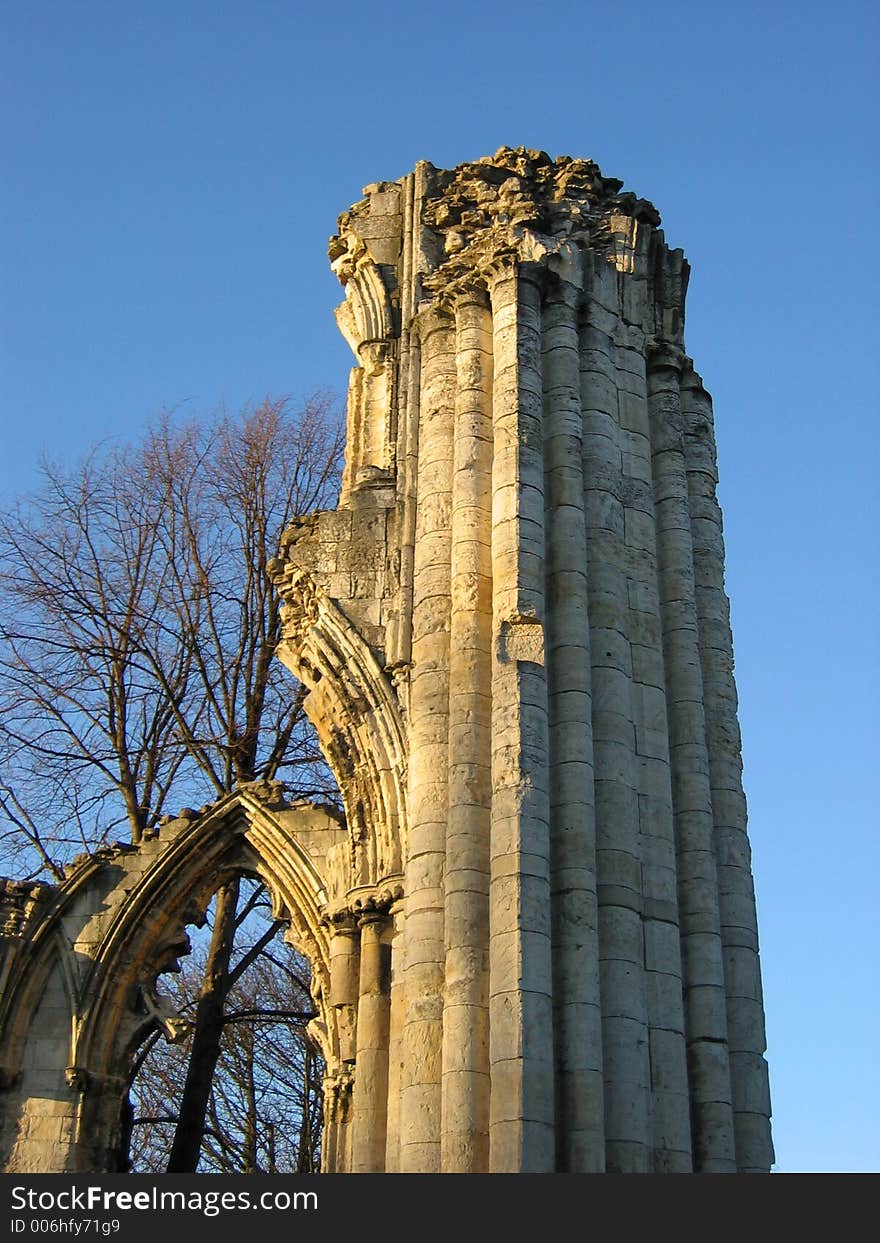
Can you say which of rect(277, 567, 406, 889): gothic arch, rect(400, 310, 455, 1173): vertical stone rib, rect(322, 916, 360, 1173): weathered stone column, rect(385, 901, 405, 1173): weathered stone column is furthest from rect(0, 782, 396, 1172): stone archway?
rect(400, 310, 455, 1173): vertical stone rib

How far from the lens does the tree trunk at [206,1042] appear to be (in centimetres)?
1469

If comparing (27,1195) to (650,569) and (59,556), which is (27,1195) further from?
(59,556)

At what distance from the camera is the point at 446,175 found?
15227 millimetres

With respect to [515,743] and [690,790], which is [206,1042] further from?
[515,743]

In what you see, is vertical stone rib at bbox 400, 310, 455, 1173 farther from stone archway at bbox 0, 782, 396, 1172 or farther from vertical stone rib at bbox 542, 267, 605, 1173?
stone archway at bbox 0, 782, 396, 1172

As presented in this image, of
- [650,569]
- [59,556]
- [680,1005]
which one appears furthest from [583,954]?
[59,556]

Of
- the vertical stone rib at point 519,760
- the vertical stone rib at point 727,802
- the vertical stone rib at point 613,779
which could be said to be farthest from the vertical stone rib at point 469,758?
the vertical stone rib at point 727,802

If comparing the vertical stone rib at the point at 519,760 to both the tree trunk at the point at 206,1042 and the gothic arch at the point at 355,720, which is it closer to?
the gothic arch at the point at 355,720

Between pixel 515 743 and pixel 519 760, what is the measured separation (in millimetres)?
118

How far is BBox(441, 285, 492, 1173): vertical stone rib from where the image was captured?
9.48 meters

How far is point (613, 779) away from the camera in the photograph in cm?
1084

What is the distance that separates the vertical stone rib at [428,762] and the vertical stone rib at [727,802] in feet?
6.66

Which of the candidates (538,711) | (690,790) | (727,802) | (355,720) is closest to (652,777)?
(690,790)

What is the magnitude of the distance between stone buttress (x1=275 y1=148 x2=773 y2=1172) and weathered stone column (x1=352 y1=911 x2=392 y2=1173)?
0.07 ft
